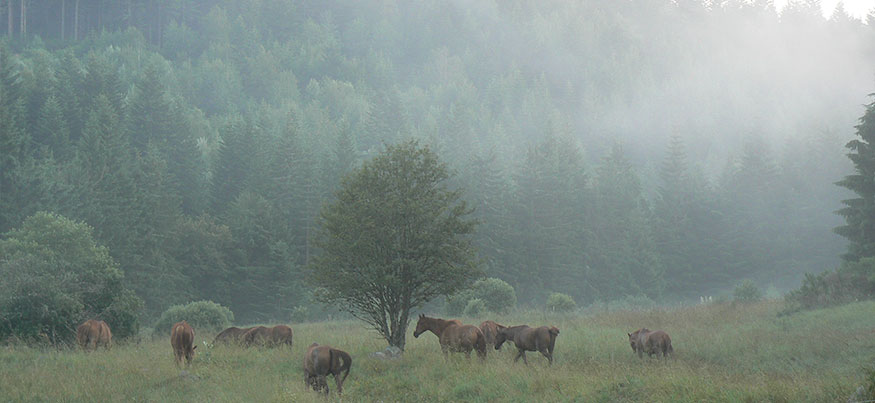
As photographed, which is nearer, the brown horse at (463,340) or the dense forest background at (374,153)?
the brown horse at (463,340)

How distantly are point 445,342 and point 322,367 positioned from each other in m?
4.51

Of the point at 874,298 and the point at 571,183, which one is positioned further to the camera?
the point at 571,183

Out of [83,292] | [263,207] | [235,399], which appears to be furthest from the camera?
[263,207]

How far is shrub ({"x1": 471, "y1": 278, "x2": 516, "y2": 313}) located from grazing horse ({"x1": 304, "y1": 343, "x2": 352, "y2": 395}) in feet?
78.1

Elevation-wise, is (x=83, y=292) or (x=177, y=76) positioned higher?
(x=177, y=76)

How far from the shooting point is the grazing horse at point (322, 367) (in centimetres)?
1363

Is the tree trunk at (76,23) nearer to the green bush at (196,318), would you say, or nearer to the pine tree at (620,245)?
the pine tree at (620,245)

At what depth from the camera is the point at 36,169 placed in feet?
174

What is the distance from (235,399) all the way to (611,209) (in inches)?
2503

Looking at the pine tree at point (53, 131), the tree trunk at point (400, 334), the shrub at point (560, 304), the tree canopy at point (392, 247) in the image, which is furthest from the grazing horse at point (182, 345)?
the pine tree at point (53, 131)

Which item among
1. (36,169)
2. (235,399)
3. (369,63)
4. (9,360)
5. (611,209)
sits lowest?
(235,399)

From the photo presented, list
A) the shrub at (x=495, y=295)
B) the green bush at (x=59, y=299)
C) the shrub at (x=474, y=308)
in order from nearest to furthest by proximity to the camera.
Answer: the green bush at (x=59, y=299) → the shrub at (x=474, y=308) → the shrub at (x=495, y=295)

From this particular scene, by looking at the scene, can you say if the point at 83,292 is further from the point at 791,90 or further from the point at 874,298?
the point at 791,90

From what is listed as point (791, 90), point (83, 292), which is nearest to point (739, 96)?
point (791, 90)
